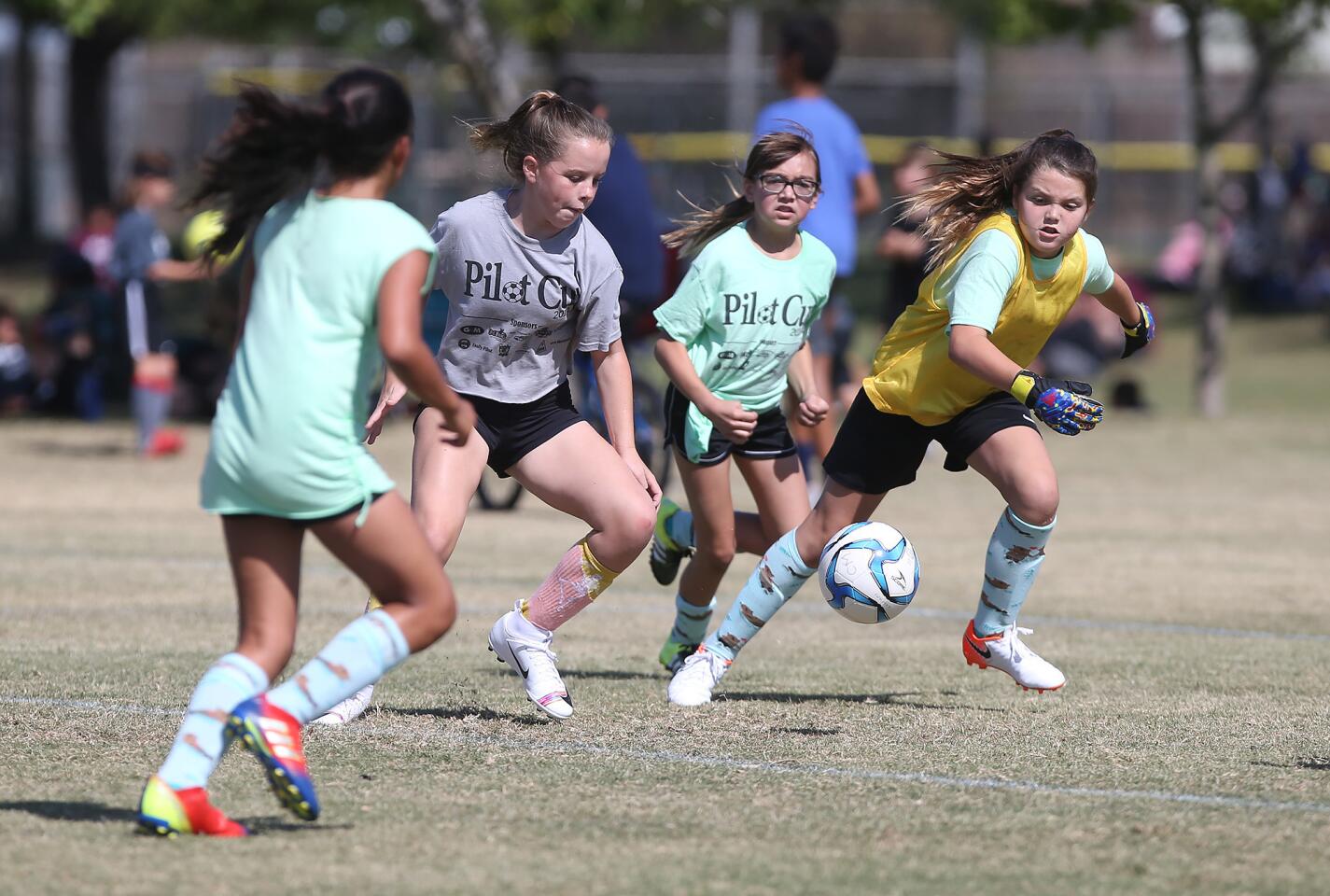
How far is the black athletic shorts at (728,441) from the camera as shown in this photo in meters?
7.03

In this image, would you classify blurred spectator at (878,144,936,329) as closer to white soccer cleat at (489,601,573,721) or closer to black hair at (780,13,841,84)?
black hair at (780,13,841,84)

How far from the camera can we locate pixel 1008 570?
6.64 m

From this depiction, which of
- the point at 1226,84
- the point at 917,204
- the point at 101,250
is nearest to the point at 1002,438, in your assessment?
the point at 917,204

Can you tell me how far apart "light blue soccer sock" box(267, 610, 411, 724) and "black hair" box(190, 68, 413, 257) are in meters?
1.03

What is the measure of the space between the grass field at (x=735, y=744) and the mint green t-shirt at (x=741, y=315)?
1.08 m

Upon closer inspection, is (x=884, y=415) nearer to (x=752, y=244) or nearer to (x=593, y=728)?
(x=752, y=244)

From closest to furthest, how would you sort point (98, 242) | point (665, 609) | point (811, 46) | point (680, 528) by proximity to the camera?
point (680, 528) → point (665, 609) → point (811, 46) → point (98, 242)

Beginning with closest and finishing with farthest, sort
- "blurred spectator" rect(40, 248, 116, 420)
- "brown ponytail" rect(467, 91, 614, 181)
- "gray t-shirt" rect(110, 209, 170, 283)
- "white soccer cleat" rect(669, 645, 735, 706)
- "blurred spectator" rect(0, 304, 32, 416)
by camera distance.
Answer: "brown ponytail" rect(467, 91, 614, 181), "white soccer cleat" rect(669, 645, 735, 706), "gray t-shirt" rect(110, 209, 170, 283), "blurred spectator" rect(40, 248, 116, 420), "blurred spectator" rect(0, 304, 32, 416)

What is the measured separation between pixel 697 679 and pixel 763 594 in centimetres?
38

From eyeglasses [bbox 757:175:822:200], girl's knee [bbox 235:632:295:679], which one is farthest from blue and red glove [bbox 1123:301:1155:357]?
girl's knee [bbox 235:632:295:679]

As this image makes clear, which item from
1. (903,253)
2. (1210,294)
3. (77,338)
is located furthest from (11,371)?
(1210,294)

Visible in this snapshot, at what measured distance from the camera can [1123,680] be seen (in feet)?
23.4

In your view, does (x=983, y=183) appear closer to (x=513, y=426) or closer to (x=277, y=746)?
(x=513, y=426)

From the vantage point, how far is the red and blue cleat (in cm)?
446
